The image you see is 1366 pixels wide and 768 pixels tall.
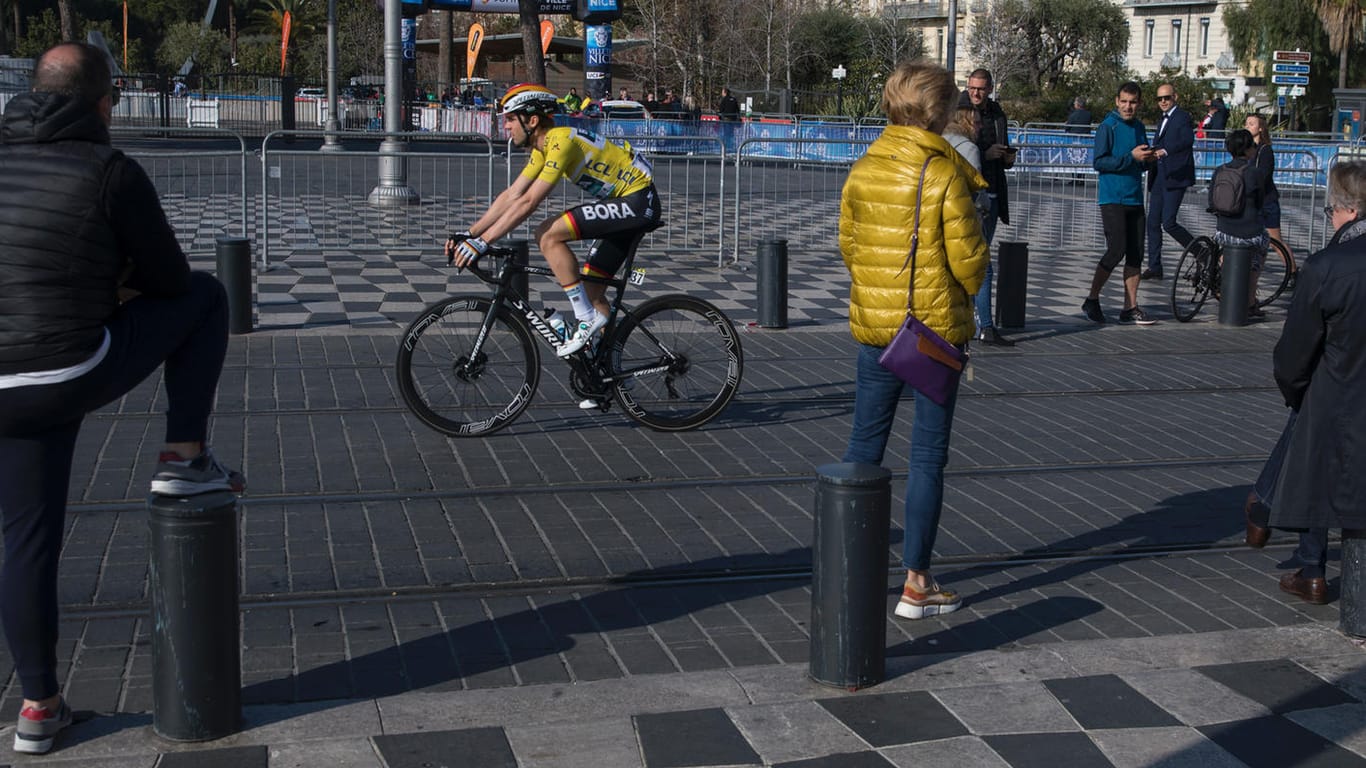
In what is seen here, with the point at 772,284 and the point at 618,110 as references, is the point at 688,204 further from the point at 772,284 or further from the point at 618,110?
the point at 618,110

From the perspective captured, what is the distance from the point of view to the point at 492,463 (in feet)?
23.8

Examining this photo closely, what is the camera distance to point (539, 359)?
7617 mm

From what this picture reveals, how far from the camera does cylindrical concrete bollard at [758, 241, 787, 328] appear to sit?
11.2 metres

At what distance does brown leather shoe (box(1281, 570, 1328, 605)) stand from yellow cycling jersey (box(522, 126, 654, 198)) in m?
3.53

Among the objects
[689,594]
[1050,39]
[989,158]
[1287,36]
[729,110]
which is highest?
[1050,39]

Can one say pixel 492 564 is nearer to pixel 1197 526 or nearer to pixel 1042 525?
pixel 1042 525

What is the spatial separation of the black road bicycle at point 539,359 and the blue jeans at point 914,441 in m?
2.56

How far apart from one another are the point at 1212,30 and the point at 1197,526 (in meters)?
58.4

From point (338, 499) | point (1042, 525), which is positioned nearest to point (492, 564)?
point (338, 499)

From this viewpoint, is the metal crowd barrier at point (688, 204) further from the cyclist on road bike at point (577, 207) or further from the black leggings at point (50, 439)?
Result: the black leggings at point (50, 439)

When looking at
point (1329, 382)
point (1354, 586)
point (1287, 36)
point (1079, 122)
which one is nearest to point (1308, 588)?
point (1354, 586)

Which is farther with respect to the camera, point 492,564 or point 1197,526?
point 1197,526

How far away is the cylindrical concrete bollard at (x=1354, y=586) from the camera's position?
199 inches

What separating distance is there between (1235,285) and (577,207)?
700cm
